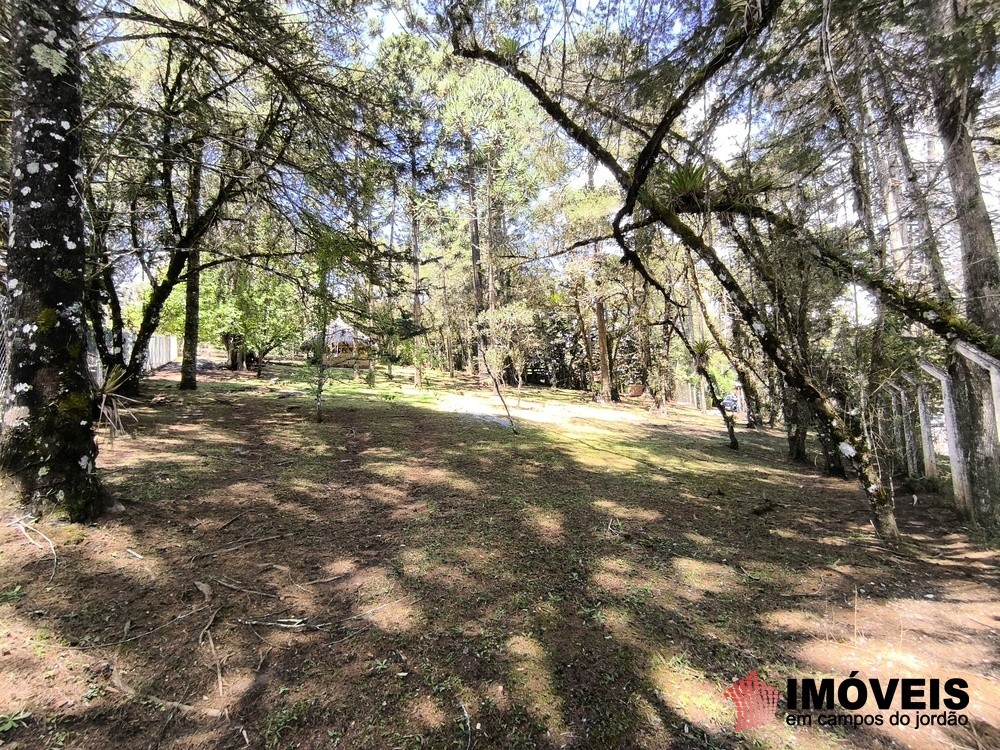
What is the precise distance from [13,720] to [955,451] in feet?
22.7

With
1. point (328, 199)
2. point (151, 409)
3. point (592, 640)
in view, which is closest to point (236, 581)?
point (592, 640)

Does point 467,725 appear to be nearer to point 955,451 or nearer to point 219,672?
point 219,672

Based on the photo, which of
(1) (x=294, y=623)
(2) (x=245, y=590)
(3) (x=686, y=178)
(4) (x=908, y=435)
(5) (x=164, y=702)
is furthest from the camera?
(4) (x=908, y=435)

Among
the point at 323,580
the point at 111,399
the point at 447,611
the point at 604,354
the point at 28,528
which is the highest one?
the point at 604,354

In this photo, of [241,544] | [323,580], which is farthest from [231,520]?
[323,580]

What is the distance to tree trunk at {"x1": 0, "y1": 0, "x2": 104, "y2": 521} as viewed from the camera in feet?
8.56

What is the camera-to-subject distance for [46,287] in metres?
2.69

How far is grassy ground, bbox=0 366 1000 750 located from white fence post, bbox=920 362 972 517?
1.17 ft

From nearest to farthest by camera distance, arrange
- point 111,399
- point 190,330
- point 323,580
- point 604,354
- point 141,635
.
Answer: point 141,635, point 323,580, point 111,399, point 190,330, point 604,354

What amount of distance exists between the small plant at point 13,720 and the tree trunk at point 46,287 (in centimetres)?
149

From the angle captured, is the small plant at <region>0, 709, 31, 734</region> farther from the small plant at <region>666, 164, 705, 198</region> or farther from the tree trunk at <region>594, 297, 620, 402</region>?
the tree trunk at <region>594, 297, 620, 402</region>

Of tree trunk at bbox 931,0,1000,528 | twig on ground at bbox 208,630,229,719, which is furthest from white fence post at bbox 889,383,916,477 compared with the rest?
twig on ground at bbox 208,630,229,719

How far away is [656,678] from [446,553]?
155 centimetres

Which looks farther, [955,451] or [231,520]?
[955,451]
